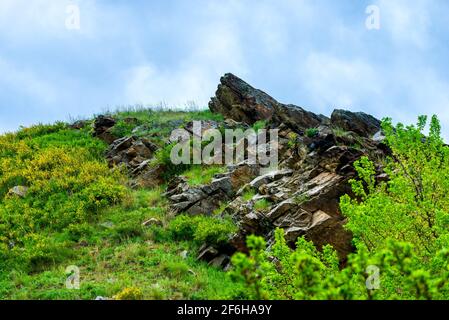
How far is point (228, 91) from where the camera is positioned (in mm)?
33406

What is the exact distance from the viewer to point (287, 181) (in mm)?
19922

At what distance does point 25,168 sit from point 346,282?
23.8 m

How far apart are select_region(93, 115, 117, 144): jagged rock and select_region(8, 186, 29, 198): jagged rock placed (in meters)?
6.97

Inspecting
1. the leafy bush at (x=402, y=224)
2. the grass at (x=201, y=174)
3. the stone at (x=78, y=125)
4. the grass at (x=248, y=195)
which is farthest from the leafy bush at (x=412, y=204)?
the stone at (x=78, y=125)

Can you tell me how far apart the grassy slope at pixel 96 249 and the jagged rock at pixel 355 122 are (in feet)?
23.7

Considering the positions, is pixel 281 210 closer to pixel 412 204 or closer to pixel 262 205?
pixel 262 205

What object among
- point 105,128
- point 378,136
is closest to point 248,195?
point 378,136

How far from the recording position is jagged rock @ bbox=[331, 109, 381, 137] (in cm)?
2611

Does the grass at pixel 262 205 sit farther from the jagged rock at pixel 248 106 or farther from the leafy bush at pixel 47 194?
the jagged rock at pixel 248 106

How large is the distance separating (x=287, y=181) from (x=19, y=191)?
12.7 m

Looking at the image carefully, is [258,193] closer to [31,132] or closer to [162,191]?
[162,191]

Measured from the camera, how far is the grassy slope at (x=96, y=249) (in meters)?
14.9
